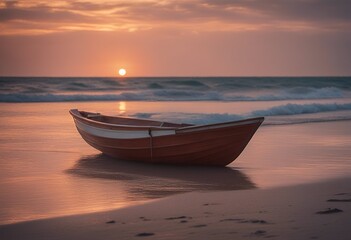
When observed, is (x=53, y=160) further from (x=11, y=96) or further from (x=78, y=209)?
(x=11, y=96)

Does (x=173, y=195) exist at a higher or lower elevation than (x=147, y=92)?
lower

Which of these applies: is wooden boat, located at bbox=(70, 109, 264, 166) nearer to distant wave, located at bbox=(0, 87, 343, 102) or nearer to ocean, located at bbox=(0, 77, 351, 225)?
ocean, located at bbox=(0, 77, 351, 225)

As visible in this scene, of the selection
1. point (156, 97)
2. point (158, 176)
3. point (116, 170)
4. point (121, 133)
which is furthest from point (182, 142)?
point (156, 97)

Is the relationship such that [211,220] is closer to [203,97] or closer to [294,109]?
[294,109]

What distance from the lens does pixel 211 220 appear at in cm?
663

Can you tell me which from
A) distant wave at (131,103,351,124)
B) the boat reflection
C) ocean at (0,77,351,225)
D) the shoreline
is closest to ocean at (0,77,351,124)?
distant wave at (131,103,351,124)

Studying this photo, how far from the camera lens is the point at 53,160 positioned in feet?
38.0

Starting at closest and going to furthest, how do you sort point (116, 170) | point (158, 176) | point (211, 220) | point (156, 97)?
point (211, 220) → point (158, 176) → point (116, 170) → point (156, 97)

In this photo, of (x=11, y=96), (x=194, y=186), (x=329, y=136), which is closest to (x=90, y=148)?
(x=194, y=186)

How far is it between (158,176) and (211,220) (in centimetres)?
335

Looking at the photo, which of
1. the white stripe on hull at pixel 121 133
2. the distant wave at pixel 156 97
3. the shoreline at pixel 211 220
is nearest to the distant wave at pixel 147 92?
the distant wave at pixel 156 97

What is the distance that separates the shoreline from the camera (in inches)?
238

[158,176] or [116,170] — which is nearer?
[158,176]

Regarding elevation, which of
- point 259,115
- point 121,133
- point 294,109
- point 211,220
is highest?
point 294,109
